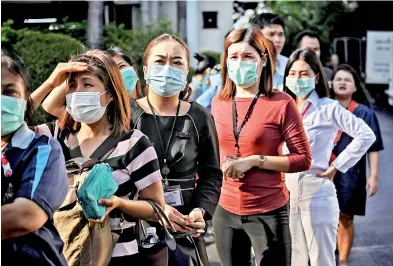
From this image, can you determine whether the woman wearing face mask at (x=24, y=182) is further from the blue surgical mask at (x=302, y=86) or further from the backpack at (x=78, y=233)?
the blue surgical mask at (x=302, y=86)

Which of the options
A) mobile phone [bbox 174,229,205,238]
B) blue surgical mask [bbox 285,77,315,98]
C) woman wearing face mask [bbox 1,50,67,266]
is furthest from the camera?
blue surgical mask [bbox 285,77,315,98]

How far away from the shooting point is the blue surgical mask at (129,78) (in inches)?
187

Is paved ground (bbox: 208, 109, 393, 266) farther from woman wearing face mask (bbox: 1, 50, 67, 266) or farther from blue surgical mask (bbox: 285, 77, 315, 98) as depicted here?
woman wearing face mask (bbox: 1, 50, 67, 266)

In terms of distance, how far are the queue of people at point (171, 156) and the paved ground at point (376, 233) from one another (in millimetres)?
1921

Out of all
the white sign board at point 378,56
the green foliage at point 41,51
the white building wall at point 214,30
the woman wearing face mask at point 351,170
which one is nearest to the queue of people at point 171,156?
the woman wearing face mask at point 351,170

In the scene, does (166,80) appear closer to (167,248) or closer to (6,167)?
(167,248)

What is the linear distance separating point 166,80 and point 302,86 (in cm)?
171

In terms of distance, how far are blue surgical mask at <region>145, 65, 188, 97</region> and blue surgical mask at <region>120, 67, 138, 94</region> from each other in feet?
2.55

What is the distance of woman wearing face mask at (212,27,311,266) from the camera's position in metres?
4.26

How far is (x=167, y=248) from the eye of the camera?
11.2 feet

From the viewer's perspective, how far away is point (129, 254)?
3.13m

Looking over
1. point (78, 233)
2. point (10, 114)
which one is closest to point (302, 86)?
point (78, 233)

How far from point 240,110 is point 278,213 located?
659mm

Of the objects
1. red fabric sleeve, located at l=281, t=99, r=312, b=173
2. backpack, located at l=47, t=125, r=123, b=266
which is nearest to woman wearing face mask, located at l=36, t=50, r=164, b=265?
backpack, located at l=47, t=125, r=123, b=266
